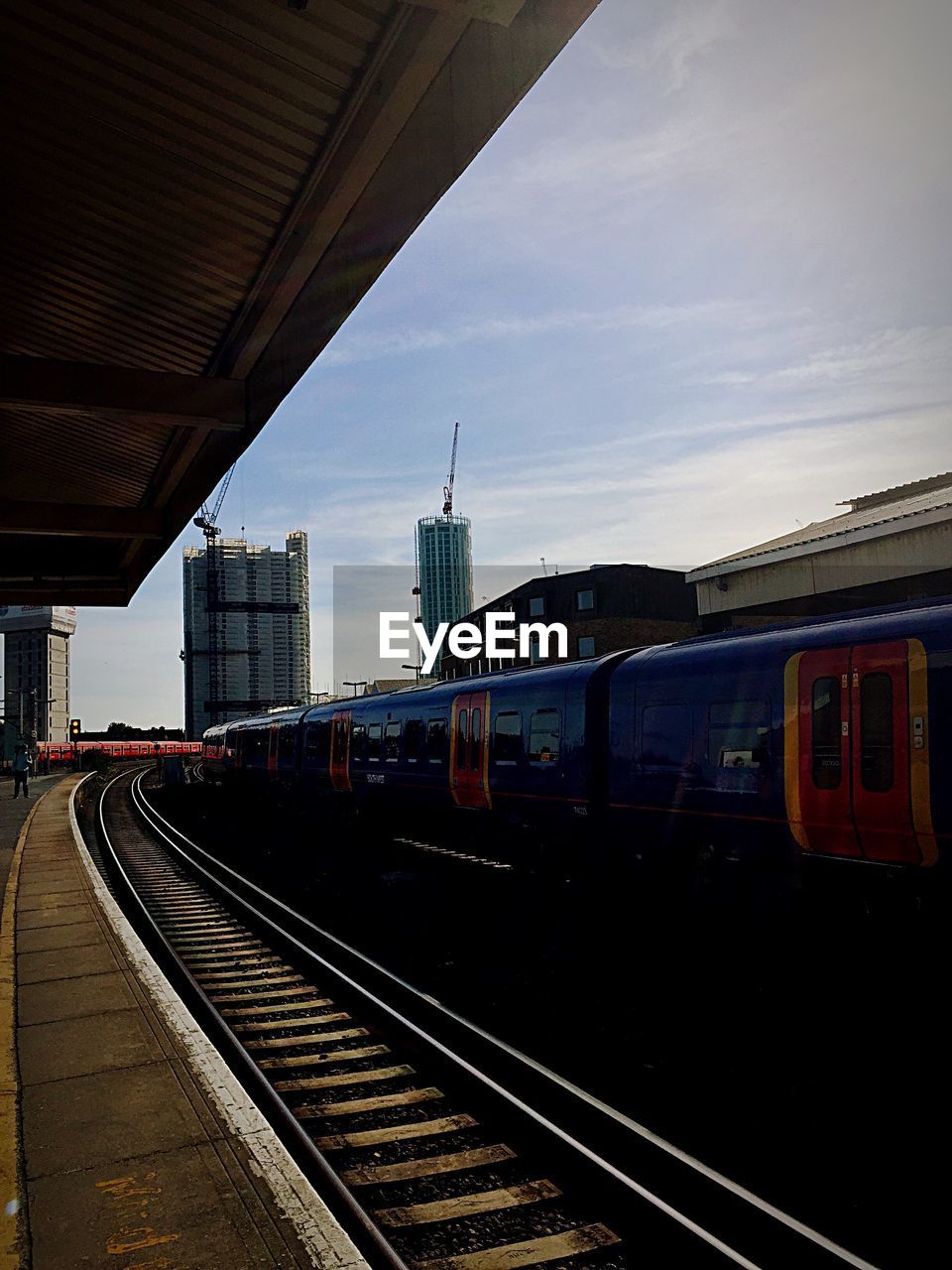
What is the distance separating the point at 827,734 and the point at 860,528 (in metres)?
10.9

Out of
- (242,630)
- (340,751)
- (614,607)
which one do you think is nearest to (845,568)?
(340,751)

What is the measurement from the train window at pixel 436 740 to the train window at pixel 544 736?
3.53m

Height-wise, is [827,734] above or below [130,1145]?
above

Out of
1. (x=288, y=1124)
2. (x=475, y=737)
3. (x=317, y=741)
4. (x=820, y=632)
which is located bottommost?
(x=288, y=1124)

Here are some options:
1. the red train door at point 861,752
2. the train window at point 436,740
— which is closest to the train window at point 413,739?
the train window at point 436,740

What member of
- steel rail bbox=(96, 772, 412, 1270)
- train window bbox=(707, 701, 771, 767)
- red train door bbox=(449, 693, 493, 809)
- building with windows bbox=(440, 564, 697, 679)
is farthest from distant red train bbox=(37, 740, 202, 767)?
train window bbox=(707, 701, 771, 767)

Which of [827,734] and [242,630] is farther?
[242,630]

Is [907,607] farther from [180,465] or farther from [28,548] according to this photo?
[28,548]

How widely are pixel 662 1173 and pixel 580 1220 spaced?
614mm

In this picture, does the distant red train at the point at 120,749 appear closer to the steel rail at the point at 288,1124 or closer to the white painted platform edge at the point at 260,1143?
the steel rail at the point at 288,1124

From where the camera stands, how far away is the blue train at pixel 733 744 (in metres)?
8.10

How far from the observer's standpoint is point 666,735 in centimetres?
1105

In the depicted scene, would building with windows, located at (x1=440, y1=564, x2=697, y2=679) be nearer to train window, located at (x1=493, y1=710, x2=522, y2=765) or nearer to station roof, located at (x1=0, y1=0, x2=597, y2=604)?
train window, located at (x1=493, y1=710, x2=522, y2=765)

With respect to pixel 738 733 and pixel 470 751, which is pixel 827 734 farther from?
pixel 470 751
